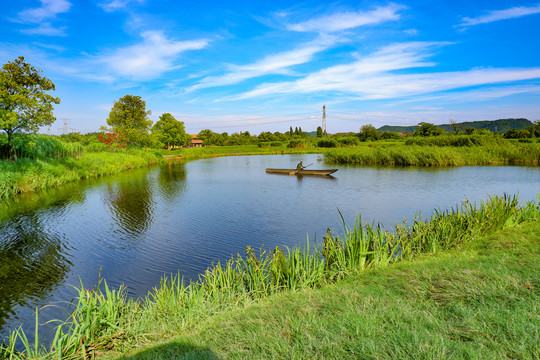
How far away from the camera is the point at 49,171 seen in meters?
20.2

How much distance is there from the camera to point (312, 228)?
10.8 metres

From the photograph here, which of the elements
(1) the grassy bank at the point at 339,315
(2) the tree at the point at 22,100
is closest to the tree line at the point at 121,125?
(2) the tree at the point at 22,100

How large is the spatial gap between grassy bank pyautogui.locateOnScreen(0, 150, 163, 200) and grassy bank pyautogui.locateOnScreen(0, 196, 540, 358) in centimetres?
1575

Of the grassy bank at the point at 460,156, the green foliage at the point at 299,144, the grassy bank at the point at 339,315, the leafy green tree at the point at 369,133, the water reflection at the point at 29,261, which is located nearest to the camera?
the grassy bank at the point at 339,315

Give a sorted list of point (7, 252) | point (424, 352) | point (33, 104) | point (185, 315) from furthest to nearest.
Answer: point (33, 104) < point (7, 252) < point (185, 315) < point (424, 352)

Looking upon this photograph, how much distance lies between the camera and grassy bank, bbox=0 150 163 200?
16406 mm

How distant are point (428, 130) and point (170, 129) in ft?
188

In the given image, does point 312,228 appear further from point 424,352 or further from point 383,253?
point 424,352

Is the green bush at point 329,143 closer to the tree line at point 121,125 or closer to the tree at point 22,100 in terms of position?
the tree line at point 121,125

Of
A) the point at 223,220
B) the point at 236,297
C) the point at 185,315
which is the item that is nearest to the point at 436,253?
the point at 236,297

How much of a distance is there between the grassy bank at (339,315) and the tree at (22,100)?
17605mm

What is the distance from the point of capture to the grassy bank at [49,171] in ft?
53.8

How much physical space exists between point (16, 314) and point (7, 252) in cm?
419

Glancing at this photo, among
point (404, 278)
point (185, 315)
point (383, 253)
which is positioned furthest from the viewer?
point (383, 253)
